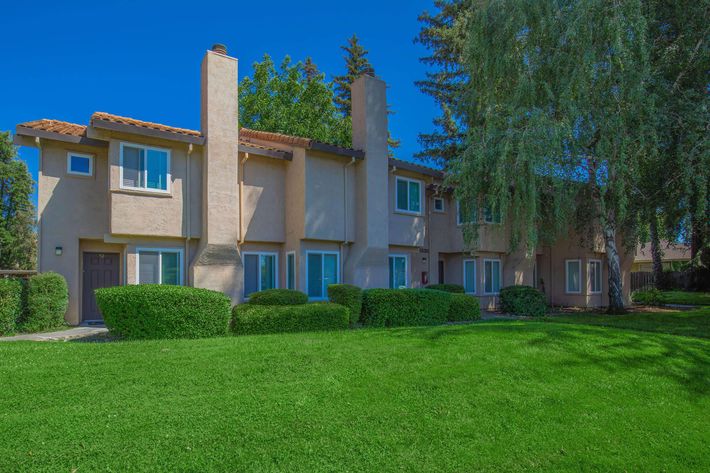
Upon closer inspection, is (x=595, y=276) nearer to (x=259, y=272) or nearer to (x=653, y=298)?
(x=653, y=298)

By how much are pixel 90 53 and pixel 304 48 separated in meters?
18.5

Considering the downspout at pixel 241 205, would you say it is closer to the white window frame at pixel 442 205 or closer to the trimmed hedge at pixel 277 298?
the trimmed hedge at pixel 277 298

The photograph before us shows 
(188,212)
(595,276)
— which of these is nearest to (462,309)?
(188,212)

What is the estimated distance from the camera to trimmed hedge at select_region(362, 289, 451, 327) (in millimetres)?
13938

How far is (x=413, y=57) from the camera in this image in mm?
33906

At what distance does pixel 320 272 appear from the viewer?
16625mm

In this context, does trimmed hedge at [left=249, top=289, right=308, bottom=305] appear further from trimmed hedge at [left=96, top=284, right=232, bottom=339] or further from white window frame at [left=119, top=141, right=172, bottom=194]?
white window frame at [left=119, top=141, right=172, bottom=194]

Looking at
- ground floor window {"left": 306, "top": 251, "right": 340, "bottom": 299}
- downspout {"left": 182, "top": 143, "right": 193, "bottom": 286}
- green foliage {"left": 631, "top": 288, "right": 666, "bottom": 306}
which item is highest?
downspout {"left": 182, "top": 143, "right": 193, "bottom": 286}

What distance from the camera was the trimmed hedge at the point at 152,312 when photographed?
10.6 meters

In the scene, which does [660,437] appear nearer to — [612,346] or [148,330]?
[612,346]

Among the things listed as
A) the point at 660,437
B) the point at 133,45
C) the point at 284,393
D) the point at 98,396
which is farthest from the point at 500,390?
the point at 133,45

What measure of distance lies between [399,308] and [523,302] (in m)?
7.42

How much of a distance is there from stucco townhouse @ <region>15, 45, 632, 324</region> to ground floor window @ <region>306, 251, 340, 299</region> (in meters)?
0.04

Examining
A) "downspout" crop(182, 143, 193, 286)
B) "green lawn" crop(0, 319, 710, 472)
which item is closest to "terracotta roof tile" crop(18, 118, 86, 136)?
"downspout" crop(182, 143, 193, 286)
